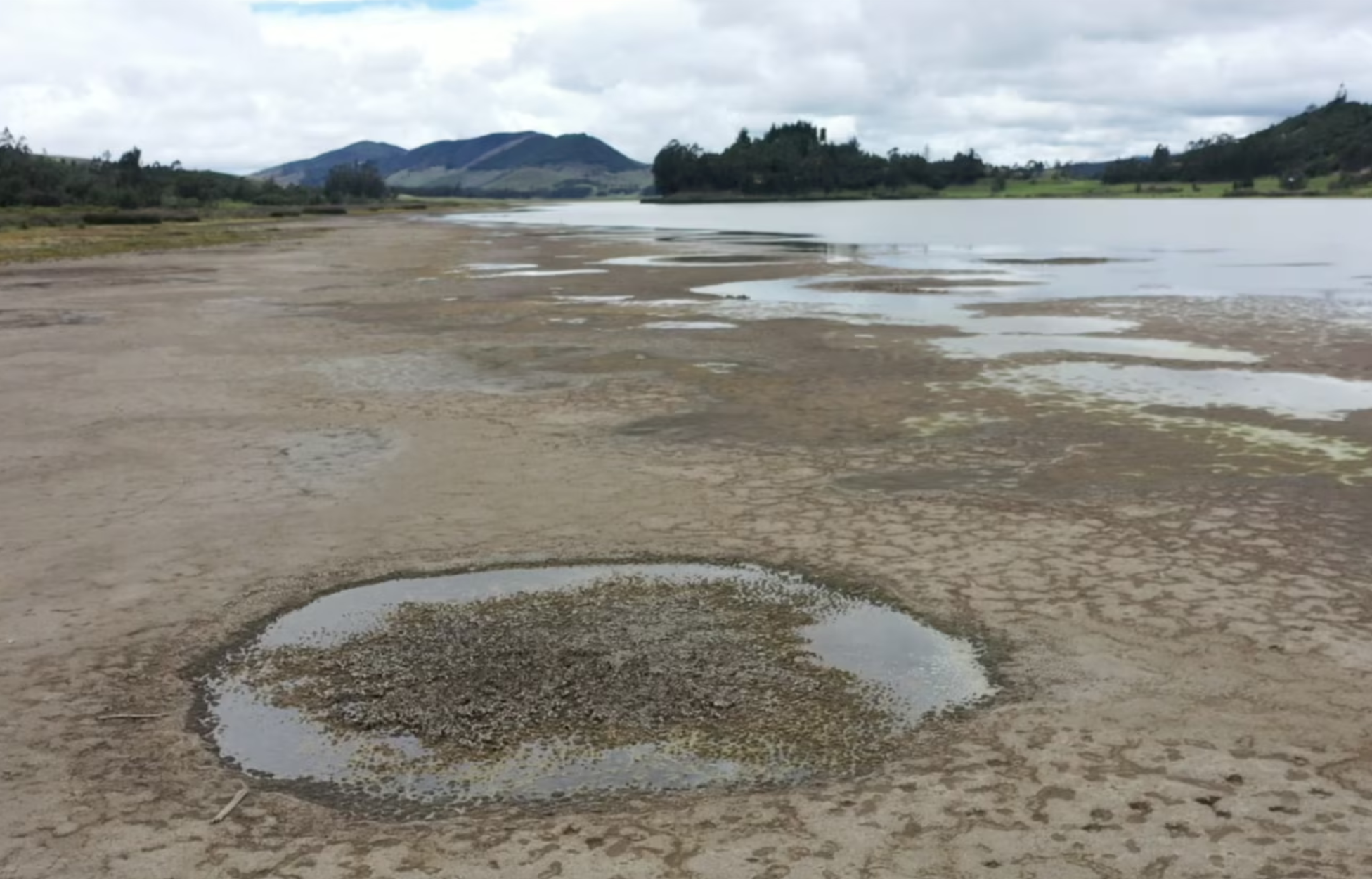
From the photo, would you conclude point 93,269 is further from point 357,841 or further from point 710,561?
point 357,841

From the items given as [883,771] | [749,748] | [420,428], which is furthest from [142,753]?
[420,428]

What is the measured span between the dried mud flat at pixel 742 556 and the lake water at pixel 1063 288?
7.58ft

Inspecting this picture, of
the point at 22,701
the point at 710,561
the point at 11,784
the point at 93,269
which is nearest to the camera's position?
the point at 11,784

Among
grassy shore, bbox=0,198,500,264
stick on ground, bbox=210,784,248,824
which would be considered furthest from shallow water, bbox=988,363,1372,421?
grassy shore, bbox=0,198,500,264

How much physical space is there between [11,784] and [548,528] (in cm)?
583

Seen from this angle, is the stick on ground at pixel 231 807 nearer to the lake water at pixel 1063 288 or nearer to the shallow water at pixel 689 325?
the lake water at pixel 1063 288

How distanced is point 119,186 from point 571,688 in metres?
144

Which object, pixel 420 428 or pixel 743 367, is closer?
pixel 420 428

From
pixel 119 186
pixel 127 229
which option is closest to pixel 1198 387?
pixel 127 229

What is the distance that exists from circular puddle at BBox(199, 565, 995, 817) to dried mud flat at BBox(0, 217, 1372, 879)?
30 cm

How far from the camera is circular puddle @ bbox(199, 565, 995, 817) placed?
667 centimetres

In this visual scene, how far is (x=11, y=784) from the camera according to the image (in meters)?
6.61

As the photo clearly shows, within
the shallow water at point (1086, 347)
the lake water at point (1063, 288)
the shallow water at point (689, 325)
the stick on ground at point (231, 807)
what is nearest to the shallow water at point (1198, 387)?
the lake water at point (1063, 288)

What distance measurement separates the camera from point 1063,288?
39281 millimetres
